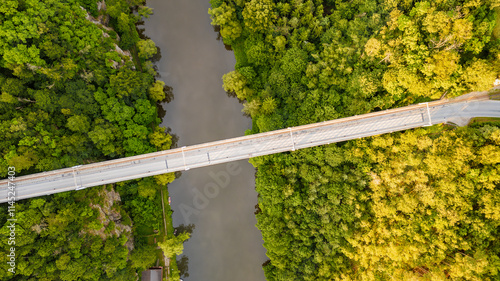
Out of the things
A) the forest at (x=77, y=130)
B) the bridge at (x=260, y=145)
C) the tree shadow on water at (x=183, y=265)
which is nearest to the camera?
the forest at (x=77, y=130)

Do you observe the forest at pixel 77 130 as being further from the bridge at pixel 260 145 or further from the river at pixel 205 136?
the river at pixel 205 136

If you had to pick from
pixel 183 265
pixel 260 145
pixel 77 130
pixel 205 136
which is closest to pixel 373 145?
pixel 260 145

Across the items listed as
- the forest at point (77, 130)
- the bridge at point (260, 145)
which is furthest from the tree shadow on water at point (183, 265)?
the bridge at point (260, 145)

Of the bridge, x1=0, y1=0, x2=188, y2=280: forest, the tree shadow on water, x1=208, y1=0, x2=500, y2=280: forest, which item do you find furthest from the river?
the bridge

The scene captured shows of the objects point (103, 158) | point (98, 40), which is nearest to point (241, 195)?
point (103, 158)

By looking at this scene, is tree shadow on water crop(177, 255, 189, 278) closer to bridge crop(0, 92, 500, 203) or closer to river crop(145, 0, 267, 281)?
river crop(145, 0, 267, 281)

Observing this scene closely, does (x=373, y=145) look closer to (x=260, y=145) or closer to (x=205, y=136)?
(x=260, y=145)

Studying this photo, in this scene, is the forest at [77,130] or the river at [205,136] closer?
the forest at [77,130]
